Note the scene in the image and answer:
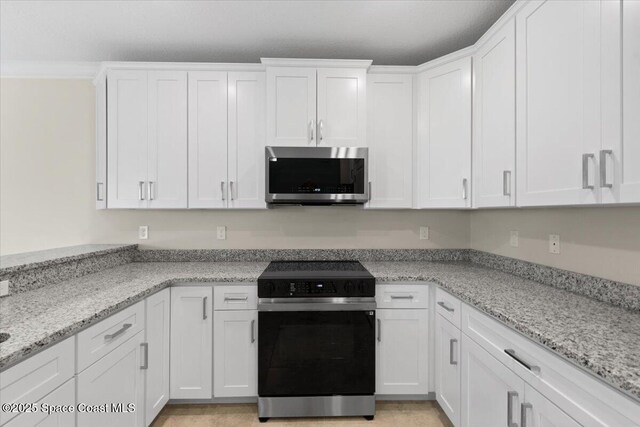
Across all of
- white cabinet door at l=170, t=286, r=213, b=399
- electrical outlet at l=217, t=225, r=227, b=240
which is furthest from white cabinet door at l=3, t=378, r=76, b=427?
electrical outlet at l=217, t=225, r=227, b=240

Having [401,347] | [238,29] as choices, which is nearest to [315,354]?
[401,347]

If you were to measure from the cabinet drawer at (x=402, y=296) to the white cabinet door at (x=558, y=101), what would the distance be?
826 mm

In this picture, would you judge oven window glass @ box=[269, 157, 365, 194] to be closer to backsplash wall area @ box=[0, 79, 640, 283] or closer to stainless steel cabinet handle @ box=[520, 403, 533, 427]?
backsplash wall area @ box=[0, 79, 640, 283]

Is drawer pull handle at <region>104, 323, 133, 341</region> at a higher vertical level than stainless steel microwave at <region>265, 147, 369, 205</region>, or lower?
lower

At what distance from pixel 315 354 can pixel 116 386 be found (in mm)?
1053

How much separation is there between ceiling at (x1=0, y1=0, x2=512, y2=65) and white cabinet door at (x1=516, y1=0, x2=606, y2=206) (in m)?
0.63

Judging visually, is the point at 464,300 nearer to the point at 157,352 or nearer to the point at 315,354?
the point at 315,354

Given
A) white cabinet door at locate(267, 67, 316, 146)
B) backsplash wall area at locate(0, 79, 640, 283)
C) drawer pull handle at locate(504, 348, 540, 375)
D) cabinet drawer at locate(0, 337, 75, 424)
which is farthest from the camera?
backsplash wall area at locate(0, 79, 640, 283)

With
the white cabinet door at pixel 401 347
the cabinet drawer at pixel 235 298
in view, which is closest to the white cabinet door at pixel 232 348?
the cabinet drawer at pixel 235 298

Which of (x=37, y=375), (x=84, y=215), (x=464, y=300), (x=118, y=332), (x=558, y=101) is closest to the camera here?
(x=37, y=375)

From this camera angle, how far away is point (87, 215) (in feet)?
8.67

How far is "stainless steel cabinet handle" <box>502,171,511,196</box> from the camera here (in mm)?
1688

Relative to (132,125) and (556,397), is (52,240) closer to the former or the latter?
(132,125)

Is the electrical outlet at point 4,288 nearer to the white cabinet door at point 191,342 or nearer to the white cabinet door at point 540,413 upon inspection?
the white cabinet door at point 191,342
